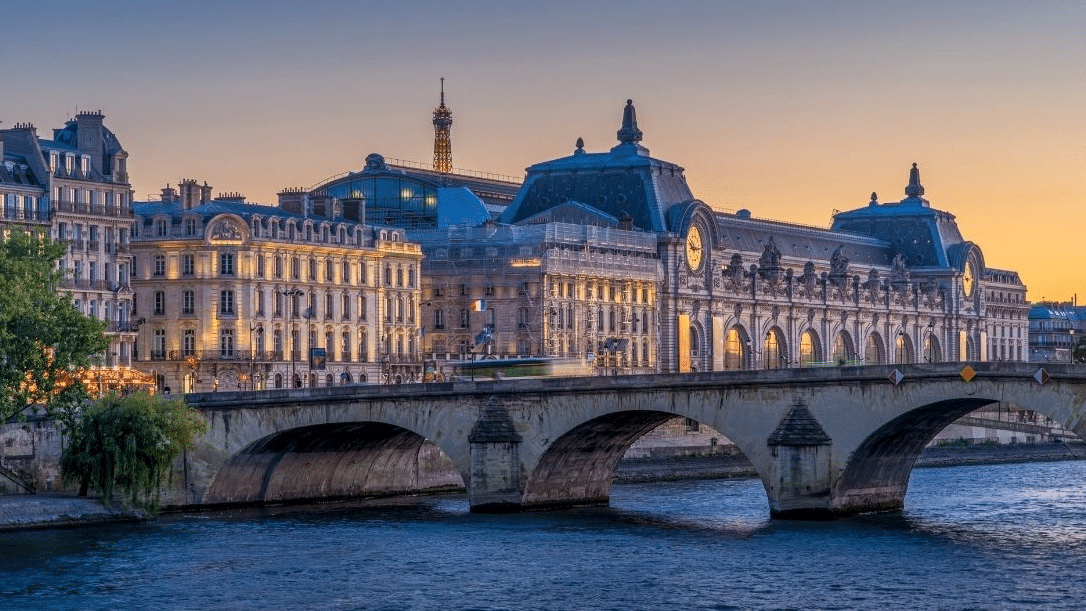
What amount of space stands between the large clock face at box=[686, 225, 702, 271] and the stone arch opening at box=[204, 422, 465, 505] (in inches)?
2743

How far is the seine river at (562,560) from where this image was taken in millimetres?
73938

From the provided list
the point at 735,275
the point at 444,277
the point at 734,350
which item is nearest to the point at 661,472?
the point at 444,277

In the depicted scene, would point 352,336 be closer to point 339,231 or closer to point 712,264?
point 339,231

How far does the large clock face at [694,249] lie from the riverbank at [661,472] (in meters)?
31.3

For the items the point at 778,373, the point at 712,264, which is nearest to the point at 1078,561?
the point at 778,373

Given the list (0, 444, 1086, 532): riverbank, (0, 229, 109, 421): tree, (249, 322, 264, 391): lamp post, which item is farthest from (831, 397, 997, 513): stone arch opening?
(249, 322, 264, 391): lamp post

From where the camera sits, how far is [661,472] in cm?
12838

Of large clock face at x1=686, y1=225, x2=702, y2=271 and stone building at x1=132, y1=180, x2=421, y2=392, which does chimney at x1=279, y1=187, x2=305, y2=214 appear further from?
large clock face at x1=686, y1=225, x2=702, y2=271

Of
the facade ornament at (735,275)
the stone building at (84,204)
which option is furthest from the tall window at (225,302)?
the facade ornament at (735,275)

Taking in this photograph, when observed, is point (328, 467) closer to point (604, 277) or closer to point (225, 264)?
point (225, 264)

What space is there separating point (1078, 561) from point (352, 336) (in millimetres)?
73525

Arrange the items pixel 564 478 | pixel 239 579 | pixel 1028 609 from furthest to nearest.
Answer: pixel 564 478, pixel 239 579, pixel 1028 609

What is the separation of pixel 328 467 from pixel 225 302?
31780 mm

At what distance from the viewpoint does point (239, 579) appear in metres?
78.6
